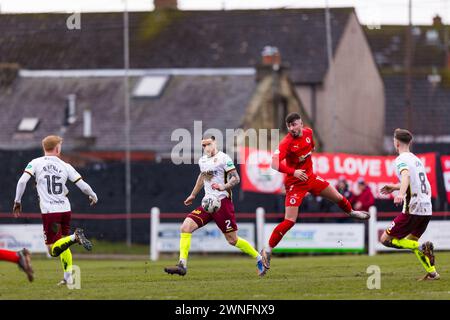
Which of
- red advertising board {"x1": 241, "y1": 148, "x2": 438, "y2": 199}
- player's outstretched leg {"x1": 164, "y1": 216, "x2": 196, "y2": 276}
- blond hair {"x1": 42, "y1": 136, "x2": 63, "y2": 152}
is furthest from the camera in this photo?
red advertising board {"x1": 241, "y1": 148, "x2": 438, "y2": 199}

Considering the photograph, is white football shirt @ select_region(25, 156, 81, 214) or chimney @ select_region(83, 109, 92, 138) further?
chimney @ select_region(83, 109, 92, 138)

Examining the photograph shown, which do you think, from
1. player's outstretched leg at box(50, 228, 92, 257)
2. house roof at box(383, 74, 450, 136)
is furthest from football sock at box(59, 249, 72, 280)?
house roof at box(383, 74, 450, 136)

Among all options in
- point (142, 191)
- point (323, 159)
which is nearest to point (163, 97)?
point (142, 191)

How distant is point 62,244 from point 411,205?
4722 mm

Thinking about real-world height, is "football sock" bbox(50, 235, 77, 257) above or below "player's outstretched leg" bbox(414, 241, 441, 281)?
above

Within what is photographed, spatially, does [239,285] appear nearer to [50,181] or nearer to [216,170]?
[216,170]

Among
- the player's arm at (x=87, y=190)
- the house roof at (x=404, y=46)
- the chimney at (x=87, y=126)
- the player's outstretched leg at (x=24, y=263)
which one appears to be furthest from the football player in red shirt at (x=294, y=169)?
the house roof at (x=404, y=46)

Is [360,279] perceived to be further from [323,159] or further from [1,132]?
[1,132]

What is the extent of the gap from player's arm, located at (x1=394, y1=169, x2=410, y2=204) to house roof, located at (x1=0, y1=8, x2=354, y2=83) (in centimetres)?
3492

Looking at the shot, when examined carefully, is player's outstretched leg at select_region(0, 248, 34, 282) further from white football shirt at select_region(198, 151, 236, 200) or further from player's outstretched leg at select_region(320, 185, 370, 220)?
player's outstretched leg at select_region(320, 185, 370, 220)

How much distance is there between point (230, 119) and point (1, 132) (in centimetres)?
990

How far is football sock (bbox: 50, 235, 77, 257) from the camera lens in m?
15.5

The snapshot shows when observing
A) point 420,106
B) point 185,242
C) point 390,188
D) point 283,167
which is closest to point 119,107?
point 420,106

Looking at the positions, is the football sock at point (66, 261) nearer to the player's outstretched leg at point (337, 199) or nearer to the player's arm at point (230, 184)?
the player's arm at point (230, 184)
